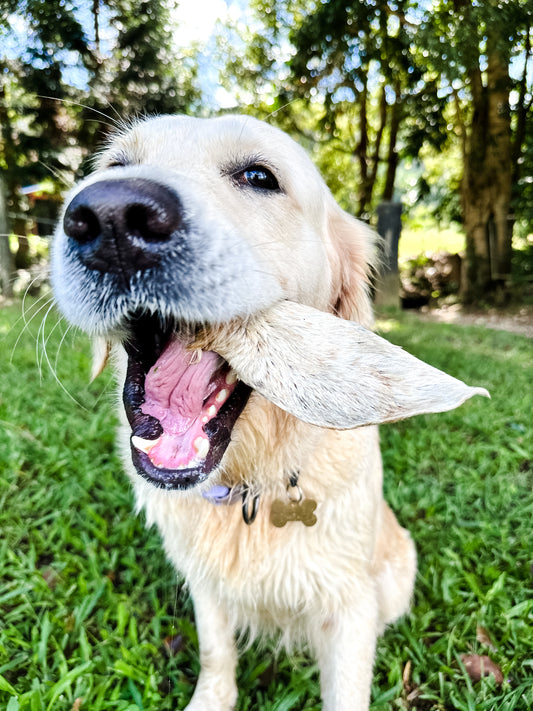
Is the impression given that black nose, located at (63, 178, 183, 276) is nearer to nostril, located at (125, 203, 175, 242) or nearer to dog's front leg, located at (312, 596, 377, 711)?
nostril, located at (125, 203, 175, 242)

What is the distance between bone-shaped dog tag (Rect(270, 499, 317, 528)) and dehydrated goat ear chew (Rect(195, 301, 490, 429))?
0.71 meters

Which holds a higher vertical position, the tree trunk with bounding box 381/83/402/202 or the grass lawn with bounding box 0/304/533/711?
the tree trunk with bounding box 381/83/402/202

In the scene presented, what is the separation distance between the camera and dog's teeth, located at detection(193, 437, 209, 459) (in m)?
1.27

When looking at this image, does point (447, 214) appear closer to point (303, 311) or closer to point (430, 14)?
point (430, 14)

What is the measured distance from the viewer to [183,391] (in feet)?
4.56

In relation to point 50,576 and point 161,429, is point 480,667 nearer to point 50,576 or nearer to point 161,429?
point 161,429

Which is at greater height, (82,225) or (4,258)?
(82,225)

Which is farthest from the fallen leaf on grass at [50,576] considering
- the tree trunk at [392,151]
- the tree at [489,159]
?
the tree trunk at [392,151]

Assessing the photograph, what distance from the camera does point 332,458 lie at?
1.73 m

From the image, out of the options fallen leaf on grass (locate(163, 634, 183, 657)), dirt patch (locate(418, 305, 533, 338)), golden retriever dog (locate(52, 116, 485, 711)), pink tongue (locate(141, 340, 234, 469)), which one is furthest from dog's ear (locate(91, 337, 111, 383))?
dirt patch (locate(418, 305, 533, 338))

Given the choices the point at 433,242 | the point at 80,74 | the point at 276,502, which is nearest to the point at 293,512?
the point at 276,502

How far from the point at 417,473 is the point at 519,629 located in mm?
1317

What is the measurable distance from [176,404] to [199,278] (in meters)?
0.47

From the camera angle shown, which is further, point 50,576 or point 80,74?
point 80,74
